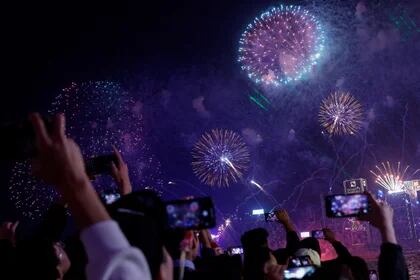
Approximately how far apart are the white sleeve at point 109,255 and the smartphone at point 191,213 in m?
1.04

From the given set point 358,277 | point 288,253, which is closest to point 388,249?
point 358,277

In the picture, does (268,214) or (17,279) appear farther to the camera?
(268,214)

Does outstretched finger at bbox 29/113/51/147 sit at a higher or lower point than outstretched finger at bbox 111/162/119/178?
lower

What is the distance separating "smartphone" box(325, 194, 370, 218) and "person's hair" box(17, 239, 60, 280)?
2472 millimetres

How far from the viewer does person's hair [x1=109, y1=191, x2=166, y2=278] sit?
2.04 metres

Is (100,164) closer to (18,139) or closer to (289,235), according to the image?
(18,139)

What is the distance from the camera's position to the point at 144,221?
82.5 inches

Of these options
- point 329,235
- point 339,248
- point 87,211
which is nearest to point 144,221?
point 87,211

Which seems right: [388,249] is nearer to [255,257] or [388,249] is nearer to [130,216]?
[255,257]

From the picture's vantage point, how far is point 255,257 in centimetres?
514

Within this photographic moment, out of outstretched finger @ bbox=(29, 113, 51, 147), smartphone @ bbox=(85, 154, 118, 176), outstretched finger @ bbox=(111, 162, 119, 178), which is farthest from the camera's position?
outstretched finger @ bbox=(111, 162, 119, 178)

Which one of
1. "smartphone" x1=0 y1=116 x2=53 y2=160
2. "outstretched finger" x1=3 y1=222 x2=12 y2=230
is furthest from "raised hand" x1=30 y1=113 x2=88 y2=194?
"outstretched finger" x1=3 y1=222 x2=12 y2=230

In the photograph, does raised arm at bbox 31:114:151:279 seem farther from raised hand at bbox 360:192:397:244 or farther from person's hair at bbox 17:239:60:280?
raised hand at bbox 360:192:397:244

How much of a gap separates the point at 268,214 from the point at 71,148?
8.08m
